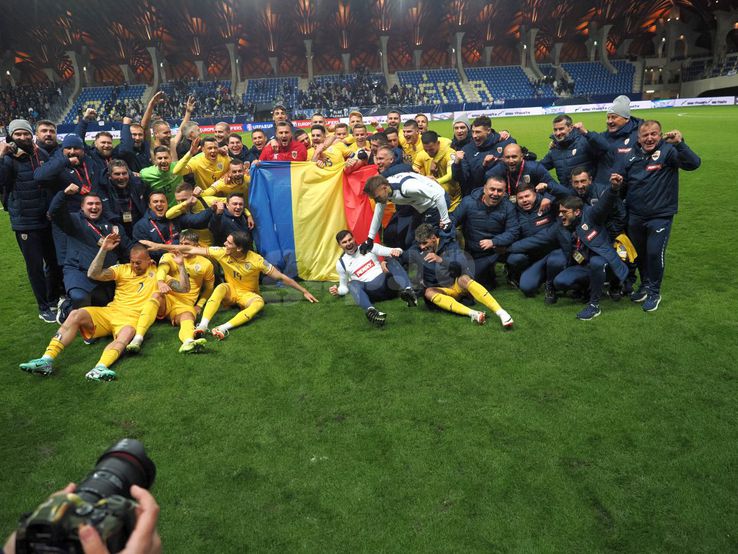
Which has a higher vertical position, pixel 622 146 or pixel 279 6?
pixel 279 6

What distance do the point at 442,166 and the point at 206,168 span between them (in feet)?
11.4

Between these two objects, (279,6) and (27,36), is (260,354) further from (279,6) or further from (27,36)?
(27,36)

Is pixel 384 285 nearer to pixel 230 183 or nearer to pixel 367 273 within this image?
pixel 367 273

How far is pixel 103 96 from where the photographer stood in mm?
47719

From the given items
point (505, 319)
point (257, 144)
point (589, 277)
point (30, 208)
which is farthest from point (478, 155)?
point (30, 208)

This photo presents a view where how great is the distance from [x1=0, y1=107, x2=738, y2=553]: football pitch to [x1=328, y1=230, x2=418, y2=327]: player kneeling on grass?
0.38 meters

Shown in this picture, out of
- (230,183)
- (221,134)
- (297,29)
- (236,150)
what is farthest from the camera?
(297,29)

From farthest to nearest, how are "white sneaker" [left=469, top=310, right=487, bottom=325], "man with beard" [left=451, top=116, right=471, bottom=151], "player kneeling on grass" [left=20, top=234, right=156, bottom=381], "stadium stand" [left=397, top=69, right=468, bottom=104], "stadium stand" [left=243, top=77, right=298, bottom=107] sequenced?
"stadium stand" [left=397, top=69, right=468, bottom=104]
"stadium stand" [left=243, top=77, right=298, bottom=107]
"man with beard" [left=451, top=116, right=471, bottom=151]
"white sneaker" [left=469, top=310, right=487, bottom=325]
"player kneeling on grass" [left=20, top=234, right=156, bottom=381]

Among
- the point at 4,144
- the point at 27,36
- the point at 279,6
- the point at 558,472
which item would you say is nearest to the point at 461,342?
the point at 558,472

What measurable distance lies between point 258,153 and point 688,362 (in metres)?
6.59

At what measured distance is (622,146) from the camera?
5801mm

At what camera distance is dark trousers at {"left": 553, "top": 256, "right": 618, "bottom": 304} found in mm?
5539

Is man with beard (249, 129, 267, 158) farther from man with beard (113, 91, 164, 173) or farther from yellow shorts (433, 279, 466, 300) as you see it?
yellow shorts (433, 279, 466, 300)

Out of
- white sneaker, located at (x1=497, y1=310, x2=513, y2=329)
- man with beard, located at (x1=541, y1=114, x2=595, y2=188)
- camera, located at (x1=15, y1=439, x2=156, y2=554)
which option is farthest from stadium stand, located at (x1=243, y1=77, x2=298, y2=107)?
camera, located at (x1=15, y1=439, x2=156, y2=554)
